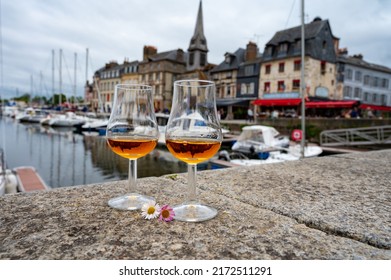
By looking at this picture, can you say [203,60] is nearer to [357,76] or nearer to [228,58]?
[228,58]

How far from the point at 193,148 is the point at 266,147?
50.8ft

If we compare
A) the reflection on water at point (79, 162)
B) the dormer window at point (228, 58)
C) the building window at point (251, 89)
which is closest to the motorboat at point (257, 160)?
the reflection on water at point (79, 162)

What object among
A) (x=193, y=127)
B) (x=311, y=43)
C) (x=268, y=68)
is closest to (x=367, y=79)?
(x=311, y=43)

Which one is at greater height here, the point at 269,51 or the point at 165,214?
the point at 269,51

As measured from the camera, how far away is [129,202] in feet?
3.83

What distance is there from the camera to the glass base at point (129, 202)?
112 cm

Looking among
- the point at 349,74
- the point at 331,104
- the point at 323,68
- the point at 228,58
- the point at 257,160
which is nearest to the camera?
the point at 257,160

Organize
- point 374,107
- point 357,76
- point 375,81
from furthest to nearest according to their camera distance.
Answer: point 375,81
point 357,76
point 374,107

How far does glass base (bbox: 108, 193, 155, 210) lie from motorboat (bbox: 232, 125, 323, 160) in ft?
47.7

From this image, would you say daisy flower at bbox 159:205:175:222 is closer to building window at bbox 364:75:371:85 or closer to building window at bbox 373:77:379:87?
building window at bbox 364:75:371:85

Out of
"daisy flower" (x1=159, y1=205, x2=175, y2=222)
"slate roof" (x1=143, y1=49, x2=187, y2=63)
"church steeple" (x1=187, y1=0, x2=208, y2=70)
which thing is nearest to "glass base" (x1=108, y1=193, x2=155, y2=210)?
"daisy flower" (x1=159, y1=205, x2=175, y2=222)

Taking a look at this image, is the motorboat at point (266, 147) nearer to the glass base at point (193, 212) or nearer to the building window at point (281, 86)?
the glass base at point (193, 212)

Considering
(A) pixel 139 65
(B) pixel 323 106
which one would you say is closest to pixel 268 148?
(B) pixel 323 106
